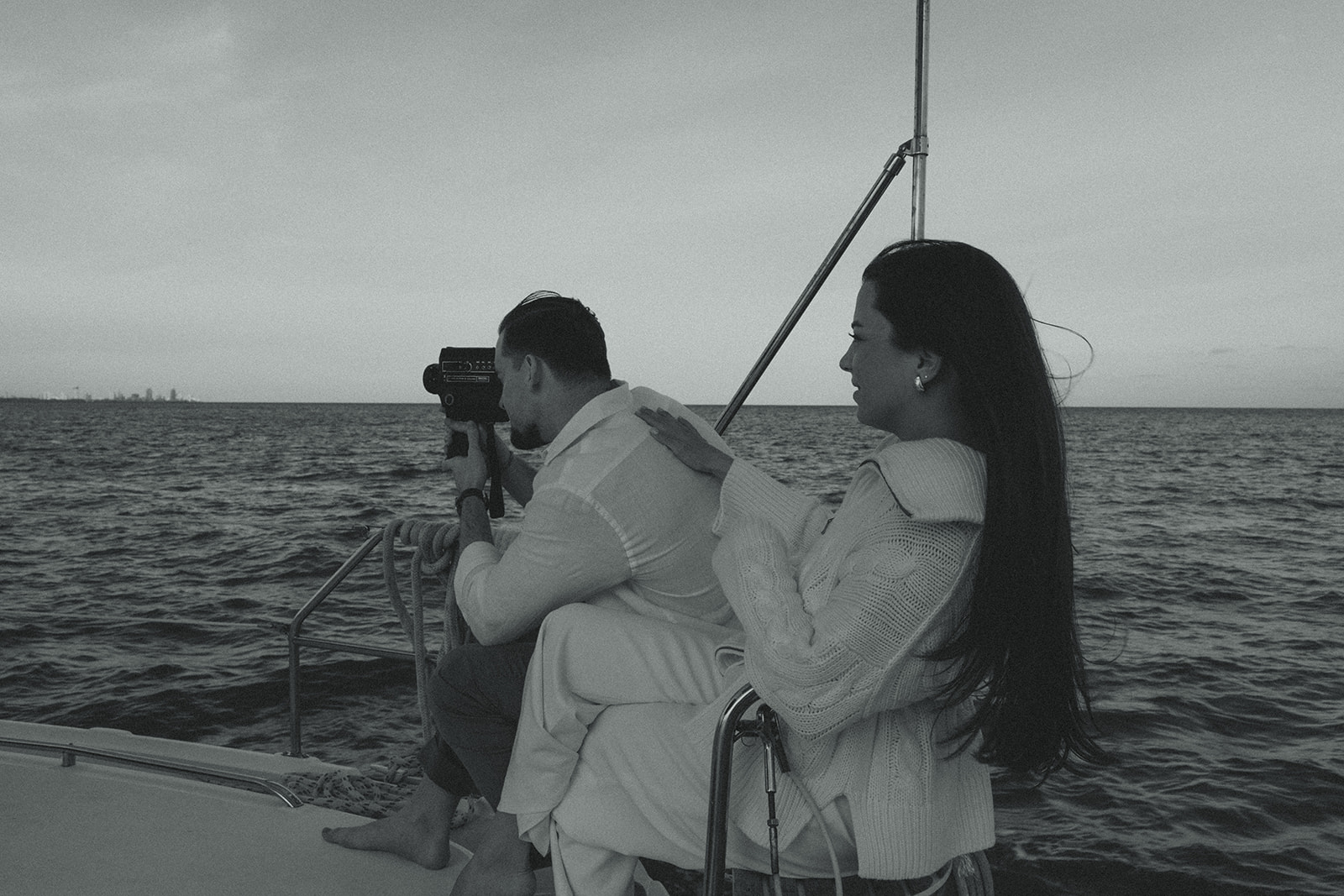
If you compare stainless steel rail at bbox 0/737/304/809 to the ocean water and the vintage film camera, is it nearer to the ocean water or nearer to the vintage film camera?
the vintage film camera

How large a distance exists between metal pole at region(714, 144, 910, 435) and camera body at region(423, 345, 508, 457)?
558mm

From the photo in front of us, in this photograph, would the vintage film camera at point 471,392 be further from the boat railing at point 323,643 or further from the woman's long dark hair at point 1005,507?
the woman's long dark hair at point 1005,507

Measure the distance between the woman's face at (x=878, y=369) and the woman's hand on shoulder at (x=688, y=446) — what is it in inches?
16.8

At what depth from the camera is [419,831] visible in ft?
7.65

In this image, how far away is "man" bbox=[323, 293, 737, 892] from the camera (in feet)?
6.47

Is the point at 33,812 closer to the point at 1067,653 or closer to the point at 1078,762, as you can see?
the point at 1067,653

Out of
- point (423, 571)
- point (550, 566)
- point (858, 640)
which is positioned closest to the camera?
point (858, 640)

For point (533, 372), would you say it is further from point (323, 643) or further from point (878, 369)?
point (323, 643)

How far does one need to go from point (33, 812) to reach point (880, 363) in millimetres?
2402

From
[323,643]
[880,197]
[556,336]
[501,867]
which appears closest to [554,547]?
[556,336]

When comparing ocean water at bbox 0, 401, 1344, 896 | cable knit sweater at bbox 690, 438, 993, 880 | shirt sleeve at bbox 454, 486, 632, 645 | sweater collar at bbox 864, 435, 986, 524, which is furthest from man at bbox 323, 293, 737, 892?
ocean water at bbox 0, 401, 1344, 896

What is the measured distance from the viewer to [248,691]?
739cm

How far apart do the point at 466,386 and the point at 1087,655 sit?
24.8ft

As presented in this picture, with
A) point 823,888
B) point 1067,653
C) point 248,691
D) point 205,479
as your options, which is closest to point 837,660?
point 1067,653
